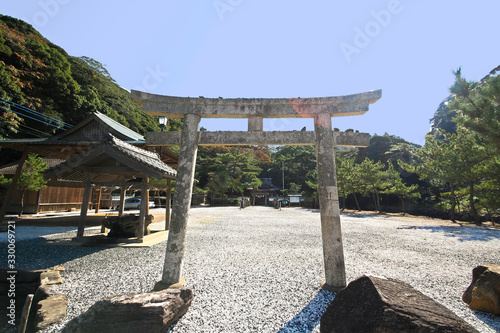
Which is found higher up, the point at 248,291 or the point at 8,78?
the point at 8,78

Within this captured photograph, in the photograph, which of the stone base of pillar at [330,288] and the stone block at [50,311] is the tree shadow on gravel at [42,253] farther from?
the stone base of pillar at [330,288]

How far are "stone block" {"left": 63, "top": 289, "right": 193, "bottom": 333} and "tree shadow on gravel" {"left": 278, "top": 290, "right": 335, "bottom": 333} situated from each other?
1.43 metres

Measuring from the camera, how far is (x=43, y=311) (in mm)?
2746

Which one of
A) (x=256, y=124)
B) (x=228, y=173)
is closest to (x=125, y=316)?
(x=256, y=124)

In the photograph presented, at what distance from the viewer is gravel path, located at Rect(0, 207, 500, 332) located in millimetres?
2906

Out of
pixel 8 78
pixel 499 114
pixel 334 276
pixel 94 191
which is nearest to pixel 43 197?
pixel 94 191

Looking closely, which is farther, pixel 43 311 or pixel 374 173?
pixel 374 173

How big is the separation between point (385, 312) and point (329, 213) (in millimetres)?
1885

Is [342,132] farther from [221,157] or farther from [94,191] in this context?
[221,157]

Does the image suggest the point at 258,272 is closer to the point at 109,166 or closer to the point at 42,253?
the point at 42,253

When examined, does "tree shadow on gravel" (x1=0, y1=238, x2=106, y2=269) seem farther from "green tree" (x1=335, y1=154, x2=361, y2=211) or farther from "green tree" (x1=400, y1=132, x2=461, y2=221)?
"green tree" (x1=335, y1=154, x2=361, y2=211)

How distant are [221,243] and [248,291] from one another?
3.67 meters

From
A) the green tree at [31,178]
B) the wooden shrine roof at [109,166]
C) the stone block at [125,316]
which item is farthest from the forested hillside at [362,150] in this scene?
the stone block at [125,316]

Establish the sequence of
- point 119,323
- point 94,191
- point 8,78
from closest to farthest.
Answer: point 119,323
point 8,78
point 94,191
